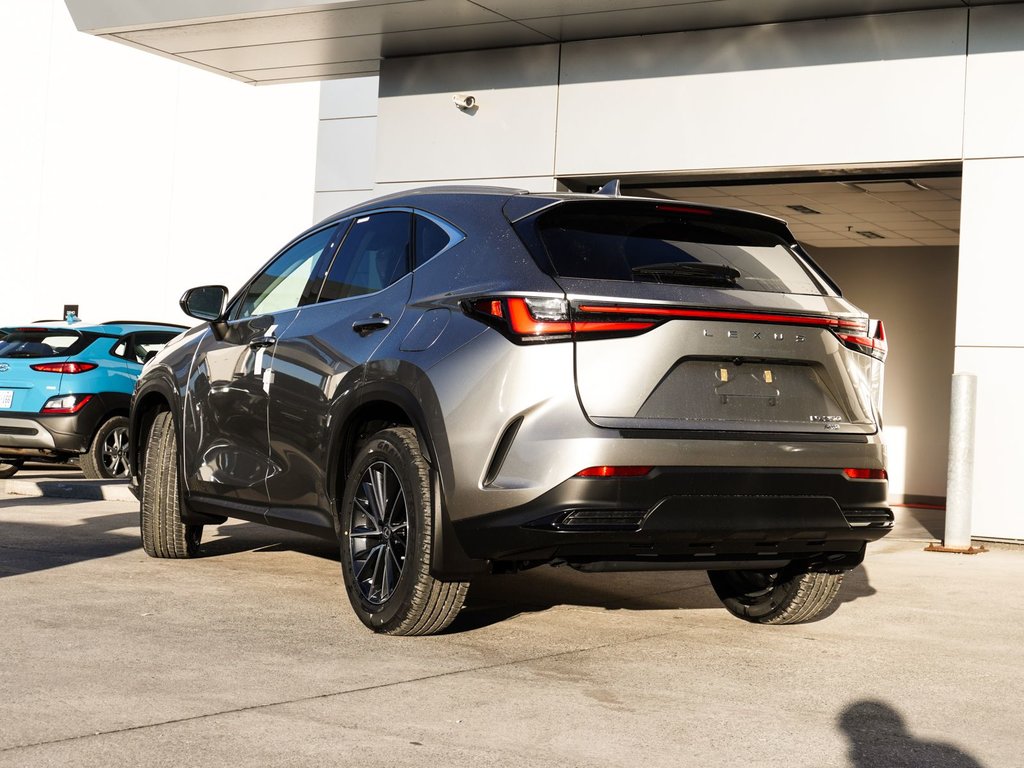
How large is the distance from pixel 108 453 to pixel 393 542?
341 inches

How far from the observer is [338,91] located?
65.6 feet

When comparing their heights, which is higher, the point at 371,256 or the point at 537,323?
the point at 371,256

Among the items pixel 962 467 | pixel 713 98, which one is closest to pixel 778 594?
pixel 962 467

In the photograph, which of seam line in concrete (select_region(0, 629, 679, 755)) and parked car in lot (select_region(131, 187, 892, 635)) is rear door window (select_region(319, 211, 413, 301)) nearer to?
parked car in lot (select_region(131, 187, 892, 635))

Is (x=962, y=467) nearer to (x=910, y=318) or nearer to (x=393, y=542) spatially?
(x=393, y=542)

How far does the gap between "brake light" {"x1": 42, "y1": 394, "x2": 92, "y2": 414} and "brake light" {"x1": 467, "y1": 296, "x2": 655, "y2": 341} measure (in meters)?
9.01

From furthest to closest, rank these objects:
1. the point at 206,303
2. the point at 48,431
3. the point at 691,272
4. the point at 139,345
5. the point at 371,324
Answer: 1. the point at 139,345
2. the point at 48,431
3. the point at 206,303
4. the point at 371,324
5. the point at 691,272

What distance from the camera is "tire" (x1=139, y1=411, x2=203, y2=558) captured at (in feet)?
24.3

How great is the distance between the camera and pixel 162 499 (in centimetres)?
741

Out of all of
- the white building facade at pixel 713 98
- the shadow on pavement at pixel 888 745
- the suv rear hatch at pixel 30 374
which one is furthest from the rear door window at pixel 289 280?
the suv rear hatch at pixel 30 374

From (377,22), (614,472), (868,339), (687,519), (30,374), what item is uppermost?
(377,22)

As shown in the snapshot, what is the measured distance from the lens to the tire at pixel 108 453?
13164 millimetres

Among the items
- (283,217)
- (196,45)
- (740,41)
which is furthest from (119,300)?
(740,41)

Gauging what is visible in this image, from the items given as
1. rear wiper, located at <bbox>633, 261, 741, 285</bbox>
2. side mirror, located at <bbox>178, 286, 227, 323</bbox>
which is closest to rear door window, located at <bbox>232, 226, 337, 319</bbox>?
side mirror, located at <bbox>178, 286, 227, 323</bbox>
